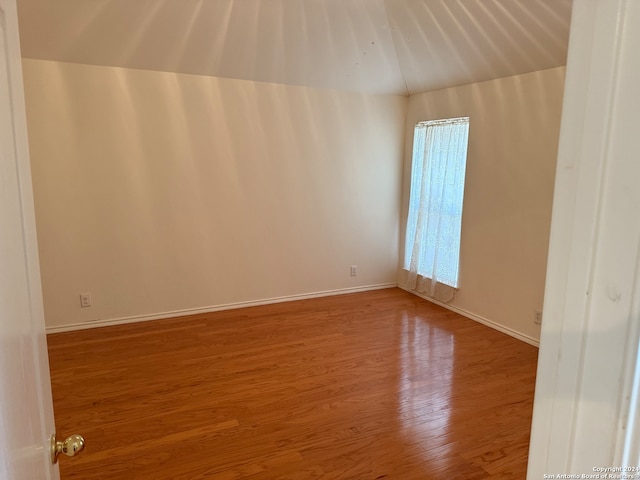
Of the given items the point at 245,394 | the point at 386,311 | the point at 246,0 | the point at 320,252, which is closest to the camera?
the point at 245,394

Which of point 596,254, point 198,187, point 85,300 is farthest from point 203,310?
point 596,254

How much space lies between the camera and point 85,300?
12.2ft

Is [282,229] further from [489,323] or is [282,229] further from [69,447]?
[69,447]

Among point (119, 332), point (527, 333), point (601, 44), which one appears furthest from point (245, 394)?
point (601, 44)

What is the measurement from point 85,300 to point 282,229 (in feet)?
6.24

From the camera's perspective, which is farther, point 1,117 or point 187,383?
point 187,383

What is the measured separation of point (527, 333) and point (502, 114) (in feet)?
6.10

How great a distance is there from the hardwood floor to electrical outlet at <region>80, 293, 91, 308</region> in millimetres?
239

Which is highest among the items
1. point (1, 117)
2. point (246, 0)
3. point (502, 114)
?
point (246, 0)

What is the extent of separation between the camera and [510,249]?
3695 mm

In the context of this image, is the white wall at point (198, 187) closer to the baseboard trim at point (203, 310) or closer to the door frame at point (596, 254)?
the baseboard trim at point (203, 310)

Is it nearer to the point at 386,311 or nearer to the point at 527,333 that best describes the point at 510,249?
the point at 527,333

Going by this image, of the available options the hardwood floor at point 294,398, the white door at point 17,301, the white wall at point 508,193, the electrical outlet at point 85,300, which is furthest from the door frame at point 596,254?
the electrical outlet at point 85,300

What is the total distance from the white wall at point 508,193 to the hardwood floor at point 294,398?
296 mm
